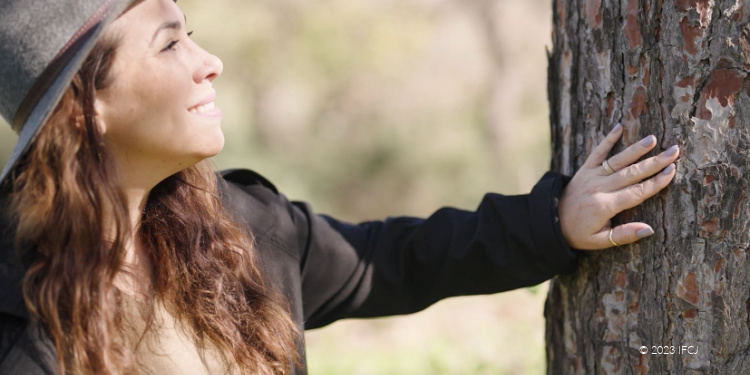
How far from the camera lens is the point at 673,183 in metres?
1.65

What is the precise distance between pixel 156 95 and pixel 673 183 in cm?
112

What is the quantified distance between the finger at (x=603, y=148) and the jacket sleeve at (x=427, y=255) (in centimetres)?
10

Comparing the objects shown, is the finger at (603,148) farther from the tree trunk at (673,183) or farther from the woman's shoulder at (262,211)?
the woman's shoulder at (262,211)

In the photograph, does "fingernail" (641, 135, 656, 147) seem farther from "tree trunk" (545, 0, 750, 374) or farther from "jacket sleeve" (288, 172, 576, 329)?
"jacket sleeve" (288, 172, 576, 329)

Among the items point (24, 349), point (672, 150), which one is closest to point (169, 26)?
point (24, 349)

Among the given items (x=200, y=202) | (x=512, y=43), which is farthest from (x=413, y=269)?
(x=512, y=43)

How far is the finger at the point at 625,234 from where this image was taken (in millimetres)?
1691

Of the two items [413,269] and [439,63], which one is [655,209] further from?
[439,63]

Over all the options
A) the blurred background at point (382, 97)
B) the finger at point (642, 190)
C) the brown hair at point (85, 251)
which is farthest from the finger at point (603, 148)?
the blurred background at point (382, 97)

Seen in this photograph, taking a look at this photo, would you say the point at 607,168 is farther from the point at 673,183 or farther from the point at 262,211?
the point at 262,211

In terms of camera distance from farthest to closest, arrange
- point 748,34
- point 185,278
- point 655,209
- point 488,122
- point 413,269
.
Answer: point 488,122 < point 413,269 < point 185,278 < point 655,209 < point 748,34

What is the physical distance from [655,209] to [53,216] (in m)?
1.28

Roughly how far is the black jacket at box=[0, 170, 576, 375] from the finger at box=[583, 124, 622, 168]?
10 cm

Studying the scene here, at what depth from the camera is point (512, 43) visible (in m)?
11.8
